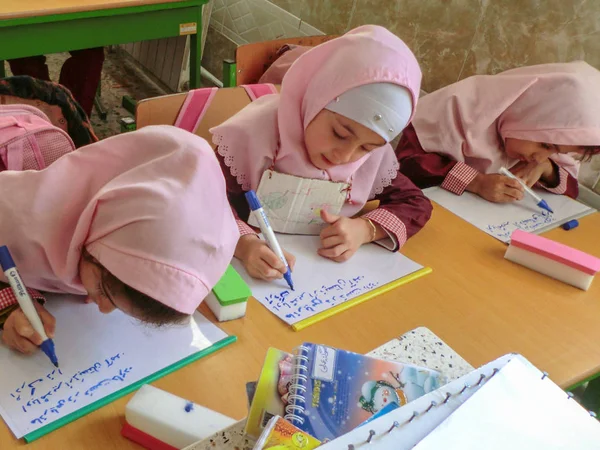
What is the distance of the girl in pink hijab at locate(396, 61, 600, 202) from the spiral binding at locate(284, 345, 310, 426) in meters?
1.04

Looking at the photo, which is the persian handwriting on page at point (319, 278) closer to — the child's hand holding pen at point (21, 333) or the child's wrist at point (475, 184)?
the child's hand holding pen at point (21, 333)

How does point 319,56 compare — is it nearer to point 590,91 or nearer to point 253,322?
point 253,322

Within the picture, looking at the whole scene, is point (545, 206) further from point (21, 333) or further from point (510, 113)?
point (21, 333)

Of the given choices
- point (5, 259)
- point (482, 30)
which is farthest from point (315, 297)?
point (482, 30)

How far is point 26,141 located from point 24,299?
38 centimetres

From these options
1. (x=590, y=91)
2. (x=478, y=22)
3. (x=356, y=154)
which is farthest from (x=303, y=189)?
(x=478, y=22)

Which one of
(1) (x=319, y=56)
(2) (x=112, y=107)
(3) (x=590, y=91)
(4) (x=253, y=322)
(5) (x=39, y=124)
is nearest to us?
(4) (x=253, y=322)

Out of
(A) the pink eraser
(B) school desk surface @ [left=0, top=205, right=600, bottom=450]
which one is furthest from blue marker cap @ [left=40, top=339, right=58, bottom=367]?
(A) the pink eraser

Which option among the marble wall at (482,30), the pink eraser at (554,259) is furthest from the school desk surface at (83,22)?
the pink eraser at (554,259)

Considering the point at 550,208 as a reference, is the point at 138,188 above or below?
above

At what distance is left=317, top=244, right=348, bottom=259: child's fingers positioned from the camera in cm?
118

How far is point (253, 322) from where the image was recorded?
977 millimetres

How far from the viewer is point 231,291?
3.14 feet

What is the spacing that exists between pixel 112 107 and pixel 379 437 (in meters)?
3.42
